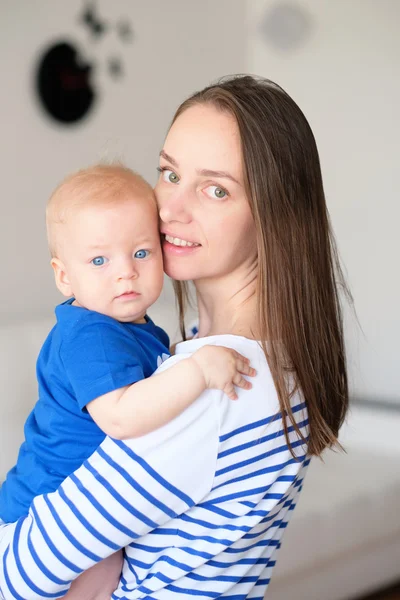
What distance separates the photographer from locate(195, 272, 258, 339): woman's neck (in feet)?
4.49

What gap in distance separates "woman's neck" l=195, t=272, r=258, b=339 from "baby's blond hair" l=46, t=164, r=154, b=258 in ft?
0.64

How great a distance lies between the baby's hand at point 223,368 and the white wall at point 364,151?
2.74 meters

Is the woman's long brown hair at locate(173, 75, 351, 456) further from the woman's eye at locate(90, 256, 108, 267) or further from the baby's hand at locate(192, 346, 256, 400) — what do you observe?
the woman's eye at locate(90, 256, 108, 267)

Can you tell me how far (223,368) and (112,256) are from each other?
30cm

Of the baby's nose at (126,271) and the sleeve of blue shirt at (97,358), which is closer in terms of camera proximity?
the sleeve of blue shirt at (97,358)

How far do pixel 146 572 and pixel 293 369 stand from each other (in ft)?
1.26

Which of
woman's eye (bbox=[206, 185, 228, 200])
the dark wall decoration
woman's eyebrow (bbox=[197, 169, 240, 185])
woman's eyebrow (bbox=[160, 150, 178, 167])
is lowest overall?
woman's eye (bbox=[206, 185, 228, 200])

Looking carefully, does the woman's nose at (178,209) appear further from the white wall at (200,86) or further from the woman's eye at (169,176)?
the white wall at (200,86)

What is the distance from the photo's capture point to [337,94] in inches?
163

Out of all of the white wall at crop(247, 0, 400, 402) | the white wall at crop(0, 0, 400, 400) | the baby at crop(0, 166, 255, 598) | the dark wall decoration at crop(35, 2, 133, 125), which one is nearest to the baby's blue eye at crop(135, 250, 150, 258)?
the baby at crop(0, 166, 255, 598)

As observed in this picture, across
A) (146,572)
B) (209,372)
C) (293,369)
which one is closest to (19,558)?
(146,572)

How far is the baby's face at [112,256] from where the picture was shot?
4.28 ft

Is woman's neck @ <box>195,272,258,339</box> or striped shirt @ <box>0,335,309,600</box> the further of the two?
woman's neck @ <box>195,272,258,339</box>

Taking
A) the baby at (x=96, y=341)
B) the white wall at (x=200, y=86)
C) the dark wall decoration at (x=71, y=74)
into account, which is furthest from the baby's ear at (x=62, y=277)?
the dark wall decoration at (x=71, y=74)
